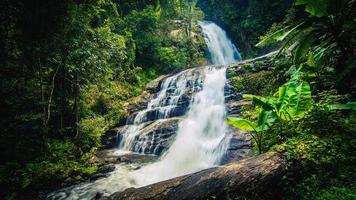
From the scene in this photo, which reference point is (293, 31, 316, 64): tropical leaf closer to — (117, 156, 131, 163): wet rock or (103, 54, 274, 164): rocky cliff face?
(103, 54, 274, 164): rocky cliff face

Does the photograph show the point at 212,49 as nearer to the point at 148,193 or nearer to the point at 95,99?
the point at 95,99

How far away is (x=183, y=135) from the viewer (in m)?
11.2

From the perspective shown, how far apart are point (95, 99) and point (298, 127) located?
40.8 ft

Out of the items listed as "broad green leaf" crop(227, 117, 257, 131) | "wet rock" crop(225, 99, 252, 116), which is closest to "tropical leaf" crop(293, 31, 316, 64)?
"broad green leaf" crop(227, 117, 257, 131)

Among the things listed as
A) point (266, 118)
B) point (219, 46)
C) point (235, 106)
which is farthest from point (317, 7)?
point (219, 46)

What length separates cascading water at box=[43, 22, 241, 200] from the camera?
837cm

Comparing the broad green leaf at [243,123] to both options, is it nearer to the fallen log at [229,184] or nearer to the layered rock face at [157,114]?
the fallen log at [229,184]

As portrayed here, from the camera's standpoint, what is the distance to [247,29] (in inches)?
1009

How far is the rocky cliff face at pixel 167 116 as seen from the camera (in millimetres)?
10609

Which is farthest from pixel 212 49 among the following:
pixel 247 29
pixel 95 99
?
pixel 95 99

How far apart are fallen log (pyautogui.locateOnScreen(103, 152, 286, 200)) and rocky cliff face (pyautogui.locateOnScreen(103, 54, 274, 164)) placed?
3.87 metres

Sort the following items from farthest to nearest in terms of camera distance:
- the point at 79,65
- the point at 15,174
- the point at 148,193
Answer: the point at 79,65
the point at 15,174
the point at 148,193

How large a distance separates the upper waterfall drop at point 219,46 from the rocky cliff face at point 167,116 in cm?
879

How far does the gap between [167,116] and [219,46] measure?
15.1 m
